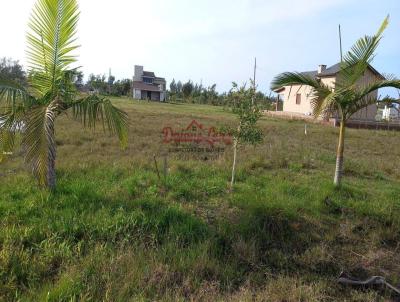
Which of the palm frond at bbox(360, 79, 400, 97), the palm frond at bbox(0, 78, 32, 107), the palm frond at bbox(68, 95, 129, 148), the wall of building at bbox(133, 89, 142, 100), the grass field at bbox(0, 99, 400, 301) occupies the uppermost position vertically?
the wall of building at bbox(133, 89, 142, 100)

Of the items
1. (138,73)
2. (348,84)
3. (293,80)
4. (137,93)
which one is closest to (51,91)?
(293,80)

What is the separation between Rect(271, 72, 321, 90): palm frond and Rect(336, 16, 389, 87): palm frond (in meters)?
0.54

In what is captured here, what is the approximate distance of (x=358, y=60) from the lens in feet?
21.5

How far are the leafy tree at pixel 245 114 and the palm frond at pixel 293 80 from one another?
0.55m

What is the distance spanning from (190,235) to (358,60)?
15.5 feet

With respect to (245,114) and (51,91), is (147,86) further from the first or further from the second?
(51,91)

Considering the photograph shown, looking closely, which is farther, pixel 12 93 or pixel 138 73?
pixel 138 73

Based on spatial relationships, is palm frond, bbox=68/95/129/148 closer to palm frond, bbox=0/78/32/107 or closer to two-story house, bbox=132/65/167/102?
palm frond, bbox=0/78/32/107

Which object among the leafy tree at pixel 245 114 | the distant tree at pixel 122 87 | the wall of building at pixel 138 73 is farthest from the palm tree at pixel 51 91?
the wall of building at pixel 138 73

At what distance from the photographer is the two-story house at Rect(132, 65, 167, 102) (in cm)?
6650

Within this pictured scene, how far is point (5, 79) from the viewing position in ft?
15.7

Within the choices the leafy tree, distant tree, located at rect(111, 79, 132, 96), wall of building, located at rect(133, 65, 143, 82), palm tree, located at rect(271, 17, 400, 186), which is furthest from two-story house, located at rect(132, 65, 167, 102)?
palm tree, located at rect(271, 17, 400, 186)

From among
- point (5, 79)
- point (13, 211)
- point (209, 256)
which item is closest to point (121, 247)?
point (209, 256)

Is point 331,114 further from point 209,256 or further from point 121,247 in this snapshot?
point 121,247
